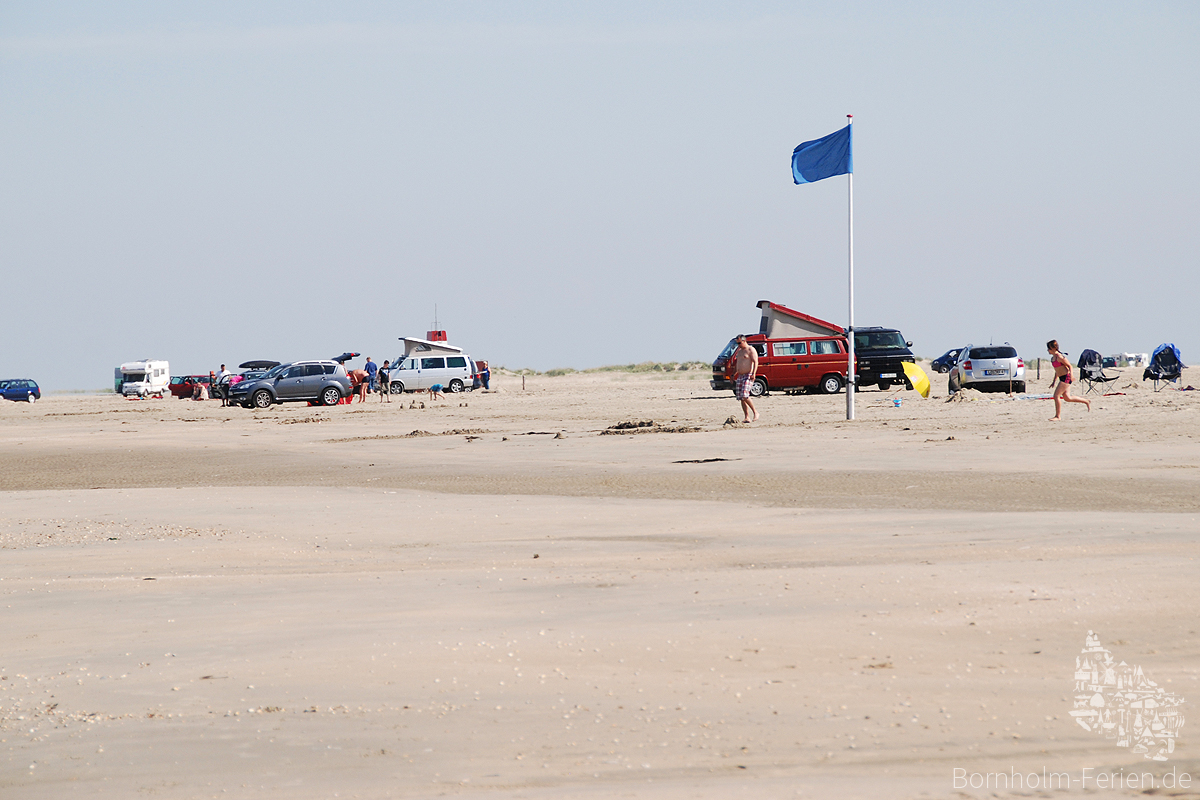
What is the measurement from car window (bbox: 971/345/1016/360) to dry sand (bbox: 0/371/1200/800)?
21.6 metres

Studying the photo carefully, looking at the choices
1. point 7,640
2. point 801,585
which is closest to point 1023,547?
point 801,585

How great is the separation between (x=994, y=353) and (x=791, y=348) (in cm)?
599

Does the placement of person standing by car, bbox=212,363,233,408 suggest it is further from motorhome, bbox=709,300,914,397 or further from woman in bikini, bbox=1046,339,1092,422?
woman in bikini, bbox=1046,339,1092,422

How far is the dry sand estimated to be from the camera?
448cm

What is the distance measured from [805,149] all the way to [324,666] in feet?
74.3

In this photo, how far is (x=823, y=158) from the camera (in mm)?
26203

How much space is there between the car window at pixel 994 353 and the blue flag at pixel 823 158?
11.9m

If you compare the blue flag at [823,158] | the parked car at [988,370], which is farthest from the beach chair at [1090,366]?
the blue flag at [823,158]

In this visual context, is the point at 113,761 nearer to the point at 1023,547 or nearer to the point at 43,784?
the point at 43,784

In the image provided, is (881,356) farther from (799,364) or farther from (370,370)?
(370,370)

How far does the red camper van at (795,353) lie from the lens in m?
36.7

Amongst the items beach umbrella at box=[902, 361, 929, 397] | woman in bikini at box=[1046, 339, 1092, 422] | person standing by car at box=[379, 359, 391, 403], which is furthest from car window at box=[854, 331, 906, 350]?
person standing by car at box=[379, 359, 391, 403]

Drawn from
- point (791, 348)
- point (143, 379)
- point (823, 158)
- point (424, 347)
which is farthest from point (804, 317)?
point (143, 379)

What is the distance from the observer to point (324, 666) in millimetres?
5781
